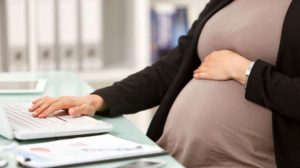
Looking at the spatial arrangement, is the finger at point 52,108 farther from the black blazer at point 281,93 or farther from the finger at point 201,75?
the finger at point 201,75

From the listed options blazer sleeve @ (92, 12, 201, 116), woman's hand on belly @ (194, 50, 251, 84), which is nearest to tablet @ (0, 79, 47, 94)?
blazer sleeve @ (92, 12, 201, 116)

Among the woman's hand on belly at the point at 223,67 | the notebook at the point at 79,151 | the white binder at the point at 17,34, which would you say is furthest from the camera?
the white binder at the point at 17,34

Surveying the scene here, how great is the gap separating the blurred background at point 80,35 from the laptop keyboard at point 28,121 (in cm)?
117

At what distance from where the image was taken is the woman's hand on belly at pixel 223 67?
130cm

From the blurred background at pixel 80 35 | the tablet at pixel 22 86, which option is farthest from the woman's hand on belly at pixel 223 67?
the blurred background at pixel 80 35

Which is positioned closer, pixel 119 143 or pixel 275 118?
pixel 119 143

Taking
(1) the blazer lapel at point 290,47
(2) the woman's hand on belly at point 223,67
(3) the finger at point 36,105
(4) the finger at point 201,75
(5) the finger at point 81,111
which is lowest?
(5) the finger at point 81,111

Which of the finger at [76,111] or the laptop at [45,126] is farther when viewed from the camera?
the finger at [76,111]

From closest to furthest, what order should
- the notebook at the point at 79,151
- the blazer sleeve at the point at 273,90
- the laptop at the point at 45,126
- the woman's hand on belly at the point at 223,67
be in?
the notebook at the point at 79,151
the laptop at the point at 45,126
the blazer sleeve at the point at 273,90
the woman's hand on belly at the point at 223,67

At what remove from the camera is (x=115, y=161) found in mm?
902

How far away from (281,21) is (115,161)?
1.98 ft

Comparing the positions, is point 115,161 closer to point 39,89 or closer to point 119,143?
point 119,143

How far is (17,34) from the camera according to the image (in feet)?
7.89

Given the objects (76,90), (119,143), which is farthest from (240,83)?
(76,90)
